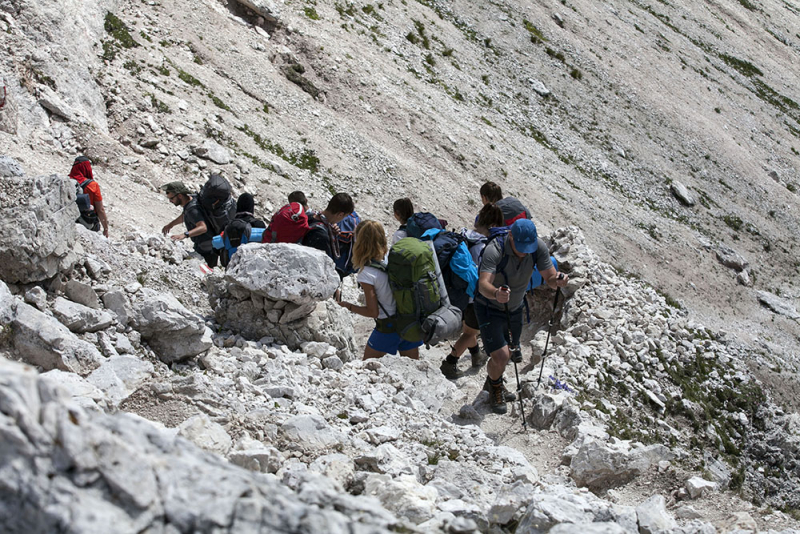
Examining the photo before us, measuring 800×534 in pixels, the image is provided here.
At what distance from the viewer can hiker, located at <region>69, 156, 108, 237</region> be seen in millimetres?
8703

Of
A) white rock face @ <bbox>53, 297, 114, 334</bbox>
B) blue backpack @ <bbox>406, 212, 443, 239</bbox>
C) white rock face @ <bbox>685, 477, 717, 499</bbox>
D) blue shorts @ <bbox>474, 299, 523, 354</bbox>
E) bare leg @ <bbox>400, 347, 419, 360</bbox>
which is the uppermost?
blue backpack @ <bbox>406, 212, 443, 239</bbox>

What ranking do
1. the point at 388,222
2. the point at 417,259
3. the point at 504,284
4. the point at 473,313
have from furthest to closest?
the point at 388,222, the point at 473,313, the point at 504,284, the point at 417,259

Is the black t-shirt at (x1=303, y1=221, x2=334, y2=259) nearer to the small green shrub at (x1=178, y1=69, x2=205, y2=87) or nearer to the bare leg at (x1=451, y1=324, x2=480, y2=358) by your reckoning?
the bare leg at (x1=451, y1=324, x2=480, y2=358)

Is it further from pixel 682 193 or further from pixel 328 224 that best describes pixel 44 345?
pixel 682 193

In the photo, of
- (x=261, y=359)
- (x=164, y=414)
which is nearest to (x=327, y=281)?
(x=261, y=359)

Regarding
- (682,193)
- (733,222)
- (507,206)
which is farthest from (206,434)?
(733,222)

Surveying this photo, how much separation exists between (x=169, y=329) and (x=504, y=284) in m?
3.53

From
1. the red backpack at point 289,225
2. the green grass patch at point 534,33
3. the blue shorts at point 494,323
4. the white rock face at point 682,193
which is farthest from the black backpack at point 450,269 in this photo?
the green grass patch at point 534,33

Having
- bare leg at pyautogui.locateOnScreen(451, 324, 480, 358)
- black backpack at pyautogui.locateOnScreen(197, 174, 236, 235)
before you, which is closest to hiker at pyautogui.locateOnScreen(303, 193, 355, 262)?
black backpack at pyautogui.locateOnScreen(197, 174, 236, 235)

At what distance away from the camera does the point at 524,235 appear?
22.8 ft

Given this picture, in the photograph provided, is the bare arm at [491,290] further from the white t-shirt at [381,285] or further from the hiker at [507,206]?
the hiker at [507,206]

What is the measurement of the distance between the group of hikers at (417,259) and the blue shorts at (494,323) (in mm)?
12

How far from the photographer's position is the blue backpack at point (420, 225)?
7.93 m

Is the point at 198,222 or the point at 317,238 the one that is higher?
the point at 317,238
